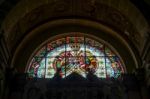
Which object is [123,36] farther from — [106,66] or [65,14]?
[65,14]

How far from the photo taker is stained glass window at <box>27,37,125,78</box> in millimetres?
12227

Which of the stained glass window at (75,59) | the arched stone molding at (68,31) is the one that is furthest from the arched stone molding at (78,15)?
the stained glass window at (75,59)

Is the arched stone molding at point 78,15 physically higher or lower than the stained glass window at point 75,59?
higher

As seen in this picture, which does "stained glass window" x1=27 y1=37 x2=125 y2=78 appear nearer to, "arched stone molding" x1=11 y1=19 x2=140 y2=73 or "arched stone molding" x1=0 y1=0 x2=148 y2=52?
"arched stone molding" x1=11 y1=19 x2=140 y2=73

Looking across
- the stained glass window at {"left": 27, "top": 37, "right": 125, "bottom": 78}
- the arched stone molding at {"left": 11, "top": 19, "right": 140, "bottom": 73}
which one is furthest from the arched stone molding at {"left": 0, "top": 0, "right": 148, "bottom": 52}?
the stained glass window at {"left": 27, "top": 37, "right": 125, "bottom": 78}

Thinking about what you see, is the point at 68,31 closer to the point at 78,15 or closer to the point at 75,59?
the point at 78,15

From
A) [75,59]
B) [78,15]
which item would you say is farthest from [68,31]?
[75,59]

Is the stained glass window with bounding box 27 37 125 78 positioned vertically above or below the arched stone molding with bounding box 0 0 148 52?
below

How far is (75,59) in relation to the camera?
1257 centimetres

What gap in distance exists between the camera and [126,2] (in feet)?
35.4

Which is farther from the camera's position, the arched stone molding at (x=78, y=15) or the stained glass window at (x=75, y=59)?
the stained glass window at (x=75, y=59)

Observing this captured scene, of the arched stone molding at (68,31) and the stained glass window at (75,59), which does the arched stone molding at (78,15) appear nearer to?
the arched stone molding at (68,31)

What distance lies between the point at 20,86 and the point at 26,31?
8.23ft

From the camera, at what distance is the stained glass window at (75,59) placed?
12.2m
